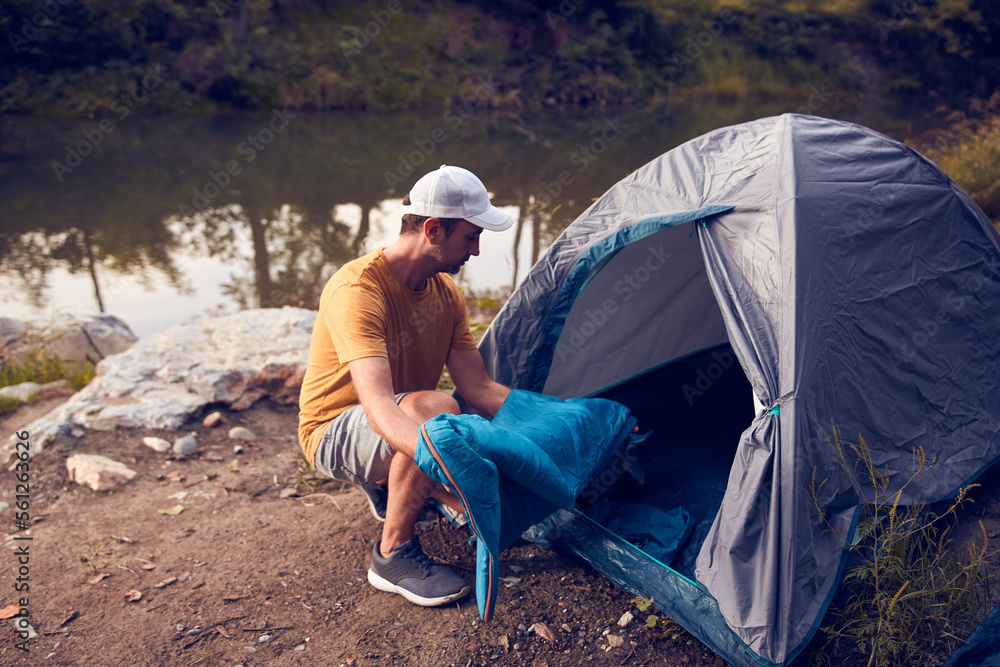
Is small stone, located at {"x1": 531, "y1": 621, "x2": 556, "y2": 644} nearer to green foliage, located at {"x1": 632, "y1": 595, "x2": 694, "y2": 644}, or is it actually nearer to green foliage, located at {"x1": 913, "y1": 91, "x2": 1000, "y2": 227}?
green foliage, located at {"x1": 632, "y1": 595, "x2": 694, "y2": 644}

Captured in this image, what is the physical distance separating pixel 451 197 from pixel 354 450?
0.95 m

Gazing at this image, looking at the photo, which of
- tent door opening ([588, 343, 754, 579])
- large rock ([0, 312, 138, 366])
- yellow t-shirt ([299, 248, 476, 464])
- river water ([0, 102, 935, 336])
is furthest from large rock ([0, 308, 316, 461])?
tent door opening ([588, 343, 754, 579])

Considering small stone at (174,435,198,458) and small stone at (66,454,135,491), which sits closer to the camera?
small stone at (66,454,135,491)

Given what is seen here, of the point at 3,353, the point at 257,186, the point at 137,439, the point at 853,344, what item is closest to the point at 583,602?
the point at 853,344

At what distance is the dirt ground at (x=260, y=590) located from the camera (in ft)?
7.01

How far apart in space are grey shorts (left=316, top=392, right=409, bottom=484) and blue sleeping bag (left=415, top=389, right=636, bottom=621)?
425 mm

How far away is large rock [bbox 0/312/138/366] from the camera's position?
4543 millimetres

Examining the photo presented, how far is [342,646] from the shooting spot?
7.09ft

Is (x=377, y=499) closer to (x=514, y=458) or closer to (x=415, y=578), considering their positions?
(x=415, y=578)

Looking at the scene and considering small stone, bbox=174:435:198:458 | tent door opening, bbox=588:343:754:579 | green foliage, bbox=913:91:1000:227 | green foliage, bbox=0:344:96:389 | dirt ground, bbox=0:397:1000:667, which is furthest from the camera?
green foliage, bbox=913:91:1000:227

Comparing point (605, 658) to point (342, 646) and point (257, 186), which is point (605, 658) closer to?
point (342, 646)

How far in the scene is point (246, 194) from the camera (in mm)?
9336

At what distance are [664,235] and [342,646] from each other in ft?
7.49

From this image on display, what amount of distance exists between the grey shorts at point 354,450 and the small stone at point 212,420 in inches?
53.3
